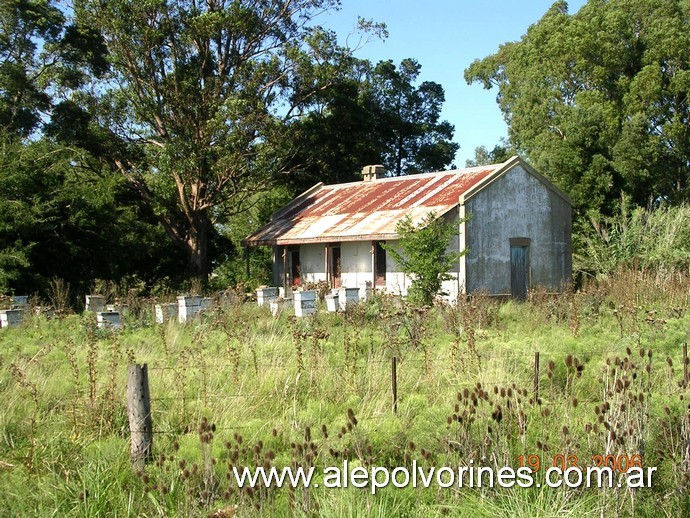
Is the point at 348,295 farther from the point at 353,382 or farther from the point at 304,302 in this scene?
the point at 353,382

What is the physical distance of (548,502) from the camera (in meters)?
5.63

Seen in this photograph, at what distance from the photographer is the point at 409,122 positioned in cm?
4119


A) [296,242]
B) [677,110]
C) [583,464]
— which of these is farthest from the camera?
[677,110]

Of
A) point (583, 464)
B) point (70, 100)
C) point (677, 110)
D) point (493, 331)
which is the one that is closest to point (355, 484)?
point (583, 464)

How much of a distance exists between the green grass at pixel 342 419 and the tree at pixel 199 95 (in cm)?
1767

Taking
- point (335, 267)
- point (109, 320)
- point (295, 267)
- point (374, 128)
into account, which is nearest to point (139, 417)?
point (109, 320)

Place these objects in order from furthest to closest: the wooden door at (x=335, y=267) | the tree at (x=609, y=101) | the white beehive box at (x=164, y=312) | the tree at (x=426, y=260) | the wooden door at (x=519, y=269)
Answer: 1. the tree at (x=609, y=101)
2. the wooden door at (x=335, y=267)
3. the wooden door at (x=519, y=269)
4. the tree at (x=426, y=260)
5. the white beehive box at (x=164, y=312)

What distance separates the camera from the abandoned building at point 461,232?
23.8 meters

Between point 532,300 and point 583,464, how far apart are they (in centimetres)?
1232

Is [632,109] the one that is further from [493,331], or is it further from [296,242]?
[493,331]

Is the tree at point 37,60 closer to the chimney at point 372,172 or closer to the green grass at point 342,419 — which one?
the chimney at point 372,172
